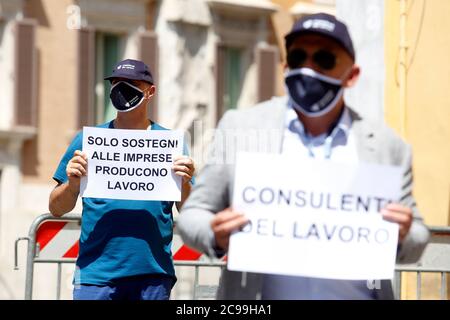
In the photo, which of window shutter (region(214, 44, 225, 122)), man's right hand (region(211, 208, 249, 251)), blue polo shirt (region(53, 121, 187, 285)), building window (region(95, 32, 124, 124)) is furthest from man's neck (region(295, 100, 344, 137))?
window shutter (region(214, 44, 225, 122))

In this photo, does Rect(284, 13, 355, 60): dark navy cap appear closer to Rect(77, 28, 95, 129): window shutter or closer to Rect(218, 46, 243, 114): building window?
Rect(77, 28, 95, 129): window shutter

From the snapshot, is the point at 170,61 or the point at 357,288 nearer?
the point at 357,288

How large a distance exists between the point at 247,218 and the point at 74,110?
63.5ft

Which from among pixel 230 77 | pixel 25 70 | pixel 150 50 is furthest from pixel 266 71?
pixel 25 70

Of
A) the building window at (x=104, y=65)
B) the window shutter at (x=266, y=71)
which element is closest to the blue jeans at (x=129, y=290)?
the building window at (x=104, y=65)

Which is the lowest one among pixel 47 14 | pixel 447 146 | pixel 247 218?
pixel 247 218

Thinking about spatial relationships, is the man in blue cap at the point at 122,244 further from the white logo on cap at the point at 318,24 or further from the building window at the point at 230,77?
the building window at the point at 230,77

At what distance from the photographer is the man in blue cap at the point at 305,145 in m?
4.21

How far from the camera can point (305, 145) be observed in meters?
4.30

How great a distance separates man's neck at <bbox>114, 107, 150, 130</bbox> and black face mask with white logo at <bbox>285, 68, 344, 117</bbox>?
7.41ft
